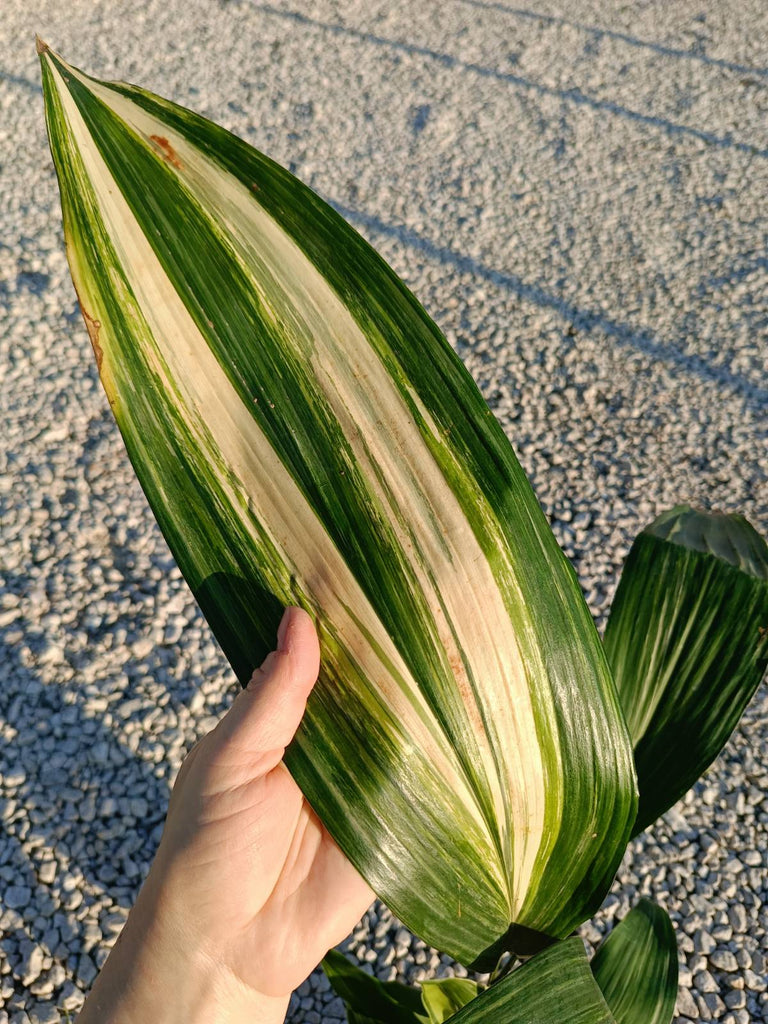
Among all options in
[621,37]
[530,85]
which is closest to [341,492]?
[530,85]

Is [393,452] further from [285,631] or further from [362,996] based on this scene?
[362,996]

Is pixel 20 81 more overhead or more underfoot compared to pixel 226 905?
more overhead

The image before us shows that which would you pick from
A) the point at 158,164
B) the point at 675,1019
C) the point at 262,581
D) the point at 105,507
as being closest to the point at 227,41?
the point at 105,507

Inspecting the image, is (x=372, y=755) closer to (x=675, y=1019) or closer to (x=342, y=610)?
(x=342, y=610)

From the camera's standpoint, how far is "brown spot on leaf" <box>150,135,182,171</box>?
0.59m

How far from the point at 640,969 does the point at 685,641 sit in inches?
14.9

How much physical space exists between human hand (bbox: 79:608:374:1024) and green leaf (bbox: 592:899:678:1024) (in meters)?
0.31

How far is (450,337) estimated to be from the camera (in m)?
2.14

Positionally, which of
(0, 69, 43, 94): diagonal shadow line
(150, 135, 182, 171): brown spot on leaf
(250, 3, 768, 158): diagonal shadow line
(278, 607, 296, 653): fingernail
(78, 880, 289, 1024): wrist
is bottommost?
(78, 880, 289, 1024): wrist

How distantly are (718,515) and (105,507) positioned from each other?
136 cm

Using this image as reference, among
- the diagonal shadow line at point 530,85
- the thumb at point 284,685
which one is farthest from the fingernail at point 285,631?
the diagonal shadow line at point 530,85

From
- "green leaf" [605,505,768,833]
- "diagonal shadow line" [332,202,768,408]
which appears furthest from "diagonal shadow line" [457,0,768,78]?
"green leaf" [605,505,768,833]

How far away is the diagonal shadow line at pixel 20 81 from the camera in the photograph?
2.71 m

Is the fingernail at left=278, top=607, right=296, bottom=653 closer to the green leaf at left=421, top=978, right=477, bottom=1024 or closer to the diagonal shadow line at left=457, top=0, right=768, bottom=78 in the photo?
the green leaf at left=421, top=978, right=477, bottom=1024
